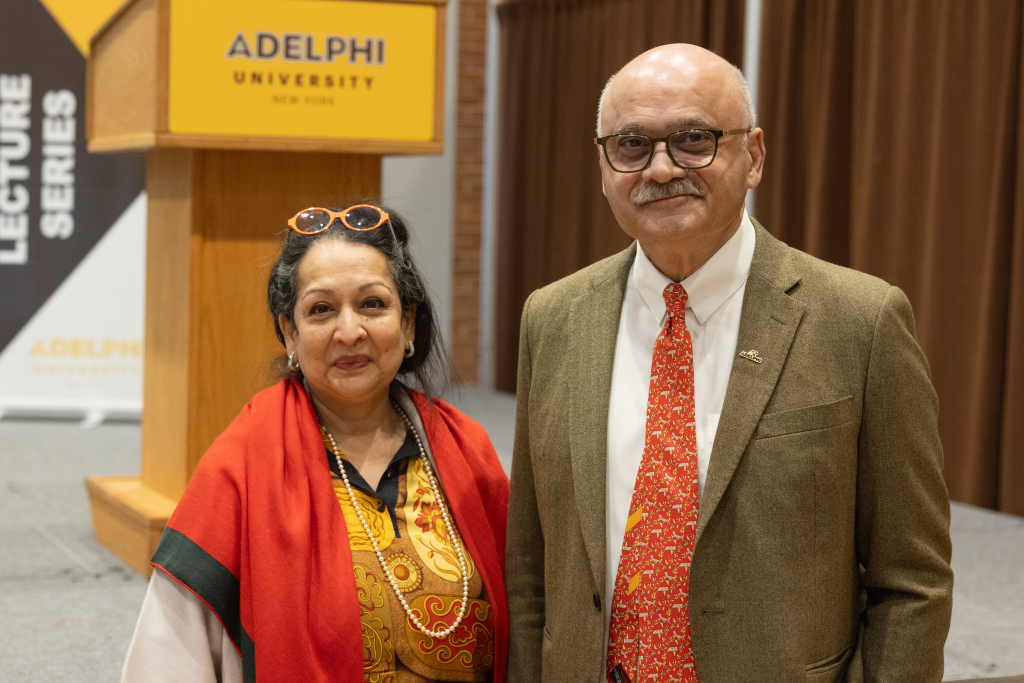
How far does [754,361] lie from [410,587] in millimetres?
645

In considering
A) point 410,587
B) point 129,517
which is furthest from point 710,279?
point 129,517

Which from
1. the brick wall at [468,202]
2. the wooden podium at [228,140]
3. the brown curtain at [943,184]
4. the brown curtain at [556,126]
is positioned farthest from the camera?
the brick wall at [468,202]

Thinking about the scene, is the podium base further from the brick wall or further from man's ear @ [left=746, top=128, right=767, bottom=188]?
the brick wall

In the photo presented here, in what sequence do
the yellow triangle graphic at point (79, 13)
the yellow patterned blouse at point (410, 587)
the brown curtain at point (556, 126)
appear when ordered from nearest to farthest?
1. the yellow patterned blouse at point (410, 587)
2. the yellow triangle graphic at point (79, 13)
3. the brown curtain at point (556, 126)

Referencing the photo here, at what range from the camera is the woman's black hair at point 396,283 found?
6.02 feet

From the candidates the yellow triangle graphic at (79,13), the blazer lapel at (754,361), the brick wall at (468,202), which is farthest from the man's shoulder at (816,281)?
the brick wall at (468,202)

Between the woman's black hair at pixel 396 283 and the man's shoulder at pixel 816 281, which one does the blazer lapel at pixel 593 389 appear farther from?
the woman's black hair at pixel 396 283

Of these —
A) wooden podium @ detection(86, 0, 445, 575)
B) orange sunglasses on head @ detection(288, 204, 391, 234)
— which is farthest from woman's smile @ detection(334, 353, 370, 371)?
wooden podium @ detection(86, 0, 445, 575)

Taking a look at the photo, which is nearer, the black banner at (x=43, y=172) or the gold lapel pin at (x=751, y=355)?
the gold lapel pin at (x=751, y=355)

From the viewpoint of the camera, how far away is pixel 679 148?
1506 millimetres

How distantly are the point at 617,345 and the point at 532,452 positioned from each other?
0.69ft

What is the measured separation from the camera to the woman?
63.8 inches

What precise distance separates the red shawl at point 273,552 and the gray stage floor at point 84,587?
152 cm

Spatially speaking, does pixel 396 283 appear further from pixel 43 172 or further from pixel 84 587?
pixel 43 172
